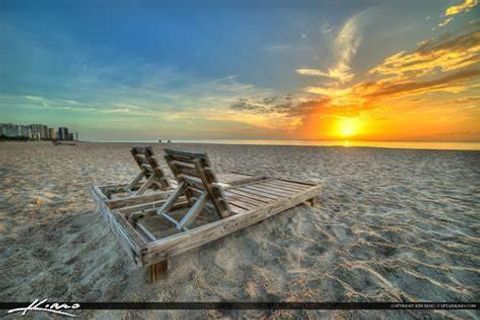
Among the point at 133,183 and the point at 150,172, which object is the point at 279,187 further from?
the point at 133,183

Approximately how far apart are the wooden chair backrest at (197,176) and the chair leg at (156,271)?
1.01 m

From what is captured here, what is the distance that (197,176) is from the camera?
2924 mm

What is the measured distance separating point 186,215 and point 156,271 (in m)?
0.78

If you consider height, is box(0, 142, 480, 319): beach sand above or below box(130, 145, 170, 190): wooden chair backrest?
below

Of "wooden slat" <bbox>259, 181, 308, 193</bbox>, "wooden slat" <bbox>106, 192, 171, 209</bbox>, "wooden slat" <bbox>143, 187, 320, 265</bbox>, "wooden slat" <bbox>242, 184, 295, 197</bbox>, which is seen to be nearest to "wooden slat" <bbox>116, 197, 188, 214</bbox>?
"wooden slat" <bbox>106, 192, 171, 209</bbox>

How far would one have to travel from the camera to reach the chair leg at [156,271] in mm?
2047

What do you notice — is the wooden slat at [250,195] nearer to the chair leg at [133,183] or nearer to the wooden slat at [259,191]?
the wooden slat at [259,191]

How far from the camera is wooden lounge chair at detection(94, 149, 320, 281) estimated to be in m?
2.05

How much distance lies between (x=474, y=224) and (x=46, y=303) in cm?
653
